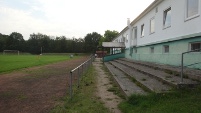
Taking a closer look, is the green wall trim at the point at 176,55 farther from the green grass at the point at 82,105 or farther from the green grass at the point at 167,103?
the green grass at the point at 82,105

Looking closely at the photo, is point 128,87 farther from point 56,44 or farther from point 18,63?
point 56,44

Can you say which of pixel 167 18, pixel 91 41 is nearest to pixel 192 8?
pixel 167 18

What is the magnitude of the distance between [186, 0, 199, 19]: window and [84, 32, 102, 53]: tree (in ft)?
236

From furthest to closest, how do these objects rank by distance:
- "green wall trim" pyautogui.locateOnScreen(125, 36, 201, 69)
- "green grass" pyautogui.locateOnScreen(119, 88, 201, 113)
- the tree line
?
the tree line, "green wall trim" pyautogui.locateOnScreen(125, 36, 201, 69), "green grass" pyautogui.locateOnScreen(119, 88, 201, 113)

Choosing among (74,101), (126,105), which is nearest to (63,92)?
(74,101)

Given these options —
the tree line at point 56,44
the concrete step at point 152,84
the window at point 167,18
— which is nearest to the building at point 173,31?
the window at point 167,18

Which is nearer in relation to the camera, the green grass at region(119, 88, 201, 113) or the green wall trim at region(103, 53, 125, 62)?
the green grass at region(119, 88, 201, 113)

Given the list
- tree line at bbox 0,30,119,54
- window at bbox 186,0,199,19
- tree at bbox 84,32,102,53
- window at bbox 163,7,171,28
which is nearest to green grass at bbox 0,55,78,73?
window at bbox 163,7,171,28

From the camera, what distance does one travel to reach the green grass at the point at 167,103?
496 cm

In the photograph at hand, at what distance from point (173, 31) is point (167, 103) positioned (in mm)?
7600

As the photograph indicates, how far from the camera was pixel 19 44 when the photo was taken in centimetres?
9262

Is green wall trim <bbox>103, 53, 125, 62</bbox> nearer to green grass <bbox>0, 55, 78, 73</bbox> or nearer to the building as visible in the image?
green grass <bbox>0, 55, 78, 73</bbox>

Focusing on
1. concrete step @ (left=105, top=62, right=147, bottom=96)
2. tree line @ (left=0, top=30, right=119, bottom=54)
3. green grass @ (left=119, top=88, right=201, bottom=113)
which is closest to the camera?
green grass @ (left=119, top=88, right=201, bottom=113)

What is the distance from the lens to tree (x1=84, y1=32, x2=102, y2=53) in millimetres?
83000
